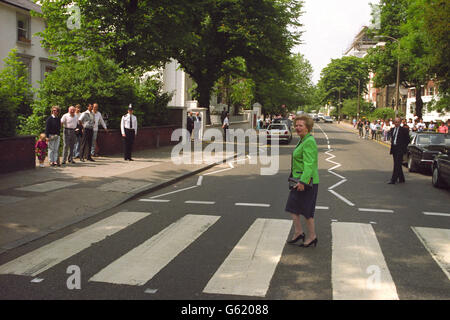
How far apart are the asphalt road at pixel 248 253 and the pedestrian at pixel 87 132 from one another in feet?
19.6

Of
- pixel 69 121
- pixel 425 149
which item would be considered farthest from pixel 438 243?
pixel 69 121

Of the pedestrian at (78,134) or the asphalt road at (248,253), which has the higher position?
the pedestrian at (78,134)

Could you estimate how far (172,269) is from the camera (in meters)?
5.14

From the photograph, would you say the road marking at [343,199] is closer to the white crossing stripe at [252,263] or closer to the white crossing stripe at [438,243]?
the white crossing stripe at [438,243]

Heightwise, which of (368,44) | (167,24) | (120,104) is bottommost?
(120,104)

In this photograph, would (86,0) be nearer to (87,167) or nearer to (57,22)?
(57,22)

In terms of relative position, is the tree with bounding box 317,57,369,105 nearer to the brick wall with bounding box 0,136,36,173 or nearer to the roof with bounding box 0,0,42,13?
the roof with bounding box 0,0,42,13

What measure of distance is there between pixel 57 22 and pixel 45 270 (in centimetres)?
1913

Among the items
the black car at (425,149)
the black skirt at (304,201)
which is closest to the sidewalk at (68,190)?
the black skirt at (304,201)

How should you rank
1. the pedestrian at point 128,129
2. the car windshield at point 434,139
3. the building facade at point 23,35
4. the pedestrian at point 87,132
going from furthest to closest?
the building facade at point 23,35, the car windshield at point 434,139, the pedestrian at point 128,129, the pedestrian at point 87,132

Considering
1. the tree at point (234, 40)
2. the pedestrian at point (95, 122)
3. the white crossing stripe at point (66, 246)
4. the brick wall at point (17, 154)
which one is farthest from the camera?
the tree at point (234, 40)

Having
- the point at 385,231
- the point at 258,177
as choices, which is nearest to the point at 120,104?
the point at 258,177

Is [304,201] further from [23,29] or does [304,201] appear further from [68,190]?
[23,29]

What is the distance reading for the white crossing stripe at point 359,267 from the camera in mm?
4434
